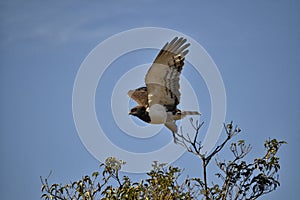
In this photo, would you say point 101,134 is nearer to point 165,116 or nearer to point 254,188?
point 165,116

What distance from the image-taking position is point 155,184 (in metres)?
6.33

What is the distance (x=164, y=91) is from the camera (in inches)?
354

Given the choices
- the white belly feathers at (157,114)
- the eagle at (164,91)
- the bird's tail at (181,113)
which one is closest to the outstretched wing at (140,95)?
the eagle at (164,91)

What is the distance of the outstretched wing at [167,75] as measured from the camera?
8719mm

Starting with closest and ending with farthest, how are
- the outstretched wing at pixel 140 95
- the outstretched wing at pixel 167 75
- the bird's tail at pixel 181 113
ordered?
the outstretched wing at pixel 167 75
the bird's tail at pixel 181 113
the outstretched wing at pixel 140 95

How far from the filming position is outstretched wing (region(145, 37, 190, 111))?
8719 millimetres

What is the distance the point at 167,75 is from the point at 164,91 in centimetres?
27

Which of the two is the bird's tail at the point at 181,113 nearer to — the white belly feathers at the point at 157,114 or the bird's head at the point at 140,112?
the white belly feathers at the point at 157,114

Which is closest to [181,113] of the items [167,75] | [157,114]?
[157,114]

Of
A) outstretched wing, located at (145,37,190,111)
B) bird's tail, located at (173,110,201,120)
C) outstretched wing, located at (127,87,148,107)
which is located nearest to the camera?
outstretched wing, located at (145,37,190,111)

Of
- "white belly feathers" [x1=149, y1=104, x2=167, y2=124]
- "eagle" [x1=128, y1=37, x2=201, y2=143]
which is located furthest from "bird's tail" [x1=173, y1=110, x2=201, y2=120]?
"white belly feathers" [x1=149, y1=104, x2=167, y2=124]

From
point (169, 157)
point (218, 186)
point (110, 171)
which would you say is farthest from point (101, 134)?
point (218, 186)

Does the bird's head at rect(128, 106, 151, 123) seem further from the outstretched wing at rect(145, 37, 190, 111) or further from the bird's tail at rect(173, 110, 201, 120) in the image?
the bird's tail at rect(173, 110, 201, 120)

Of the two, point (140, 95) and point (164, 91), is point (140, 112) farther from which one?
point (164, 91)
